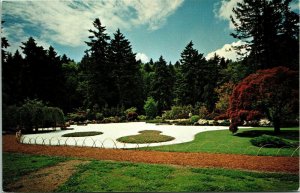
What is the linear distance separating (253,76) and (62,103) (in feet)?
86.3

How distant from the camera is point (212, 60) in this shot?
40.1m

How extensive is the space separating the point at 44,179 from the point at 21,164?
2.33 meters

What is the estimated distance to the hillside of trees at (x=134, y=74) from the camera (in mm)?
18281

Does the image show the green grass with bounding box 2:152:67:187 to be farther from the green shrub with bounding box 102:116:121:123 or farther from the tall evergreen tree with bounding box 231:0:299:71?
the green shrub with bounding box 102:116:121:123

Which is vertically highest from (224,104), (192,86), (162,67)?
(162,67)

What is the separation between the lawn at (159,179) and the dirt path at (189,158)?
0.64m

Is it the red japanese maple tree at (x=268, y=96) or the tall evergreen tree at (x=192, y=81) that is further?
the tall evergreen tree at (x=192, y=81)

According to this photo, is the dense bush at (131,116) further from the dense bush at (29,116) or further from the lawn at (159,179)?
the lawn at (159,179)

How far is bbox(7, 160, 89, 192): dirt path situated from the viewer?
6.29 meters

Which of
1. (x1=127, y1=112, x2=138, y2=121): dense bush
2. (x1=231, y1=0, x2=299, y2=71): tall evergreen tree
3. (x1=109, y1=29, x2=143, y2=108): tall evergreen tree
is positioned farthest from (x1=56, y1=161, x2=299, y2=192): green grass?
(x1=109, y1=29, x2=143, y2=108): tall evergreen tree

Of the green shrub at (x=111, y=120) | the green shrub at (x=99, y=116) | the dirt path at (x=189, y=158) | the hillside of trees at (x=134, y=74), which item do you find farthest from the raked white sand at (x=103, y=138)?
the green shrub at (x=99, y=116)

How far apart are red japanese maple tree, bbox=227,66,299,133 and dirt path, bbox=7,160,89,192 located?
930 centimetres

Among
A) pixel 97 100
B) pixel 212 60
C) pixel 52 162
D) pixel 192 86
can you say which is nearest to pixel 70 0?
pixel 52 162

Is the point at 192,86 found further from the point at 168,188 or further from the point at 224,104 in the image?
the point at 168,188
